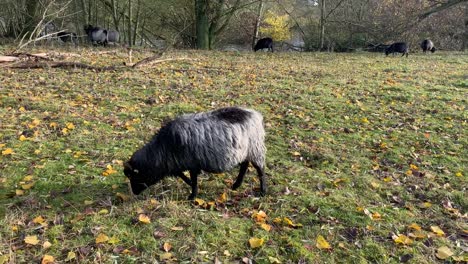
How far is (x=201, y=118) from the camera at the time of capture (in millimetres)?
5008


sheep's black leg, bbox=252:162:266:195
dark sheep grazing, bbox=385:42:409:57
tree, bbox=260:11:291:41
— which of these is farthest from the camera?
tree, bbox=260:11:291:41

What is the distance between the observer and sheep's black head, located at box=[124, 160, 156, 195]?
A: 494cm

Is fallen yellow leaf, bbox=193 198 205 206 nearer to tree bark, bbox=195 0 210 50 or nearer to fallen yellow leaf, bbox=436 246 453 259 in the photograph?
fallen yellow leaf, bbox=436 246 453 259

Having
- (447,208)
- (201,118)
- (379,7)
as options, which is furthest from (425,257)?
(379,7)

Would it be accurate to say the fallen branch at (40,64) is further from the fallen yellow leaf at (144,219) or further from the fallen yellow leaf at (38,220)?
the fallen yellow leaf at (144,219)

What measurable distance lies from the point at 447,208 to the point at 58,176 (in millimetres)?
5358

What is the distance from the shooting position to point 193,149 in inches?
191

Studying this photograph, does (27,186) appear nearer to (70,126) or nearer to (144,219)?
(144,219)

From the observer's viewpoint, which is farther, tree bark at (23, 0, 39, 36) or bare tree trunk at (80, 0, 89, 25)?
bare tree trunk at (80, 0, 89, 25)

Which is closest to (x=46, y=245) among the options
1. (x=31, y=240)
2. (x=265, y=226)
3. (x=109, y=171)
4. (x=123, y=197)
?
(x=31, y=240)

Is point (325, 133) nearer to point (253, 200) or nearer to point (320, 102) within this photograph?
point (320, 102)

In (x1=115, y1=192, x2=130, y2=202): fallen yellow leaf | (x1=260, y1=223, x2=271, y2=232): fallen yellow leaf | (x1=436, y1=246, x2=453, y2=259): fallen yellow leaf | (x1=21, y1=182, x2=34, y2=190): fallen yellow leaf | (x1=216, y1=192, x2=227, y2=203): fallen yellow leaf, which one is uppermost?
(x1=21, y1=182, x2=34, y2=190): fallen yellow leaf

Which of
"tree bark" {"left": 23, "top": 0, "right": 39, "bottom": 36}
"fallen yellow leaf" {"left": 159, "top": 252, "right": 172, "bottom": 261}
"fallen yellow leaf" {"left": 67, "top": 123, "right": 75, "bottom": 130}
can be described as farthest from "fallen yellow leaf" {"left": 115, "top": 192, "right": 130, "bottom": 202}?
"tree bark" {"left": 23, "top": 0, "right": 39, "bottom": 36}

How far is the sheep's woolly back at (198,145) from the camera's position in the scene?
4863 millimetres
